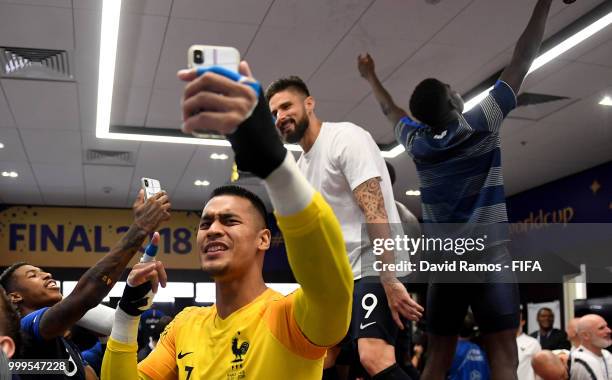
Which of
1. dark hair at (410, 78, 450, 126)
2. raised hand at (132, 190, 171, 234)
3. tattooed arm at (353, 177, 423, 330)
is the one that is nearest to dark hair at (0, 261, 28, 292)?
raised hand at (132, 190, 171, 234)

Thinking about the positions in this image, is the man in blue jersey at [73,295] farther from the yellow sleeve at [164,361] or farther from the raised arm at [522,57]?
the raised arm at [522,57]

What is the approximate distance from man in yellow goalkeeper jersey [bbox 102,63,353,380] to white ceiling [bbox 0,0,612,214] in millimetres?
3166

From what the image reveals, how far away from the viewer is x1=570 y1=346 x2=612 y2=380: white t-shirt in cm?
413

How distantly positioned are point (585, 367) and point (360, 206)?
2551 mm

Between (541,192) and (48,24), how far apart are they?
7.10m

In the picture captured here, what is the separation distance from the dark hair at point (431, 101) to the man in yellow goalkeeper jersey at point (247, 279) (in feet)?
3.26

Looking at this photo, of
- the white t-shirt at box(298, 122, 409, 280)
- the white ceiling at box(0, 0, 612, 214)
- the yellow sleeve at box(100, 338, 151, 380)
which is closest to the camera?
the yellow sleeve at box(100, 338, 151, 380)

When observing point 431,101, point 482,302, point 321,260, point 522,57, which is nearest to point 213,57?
point 321,260

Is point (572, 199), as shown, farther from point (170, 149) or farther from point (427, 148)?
point (427, 148)

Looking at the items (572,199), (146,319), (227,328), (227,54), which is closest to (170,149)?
(146,319)

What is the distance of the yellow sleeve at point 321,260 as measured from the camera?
972 mm

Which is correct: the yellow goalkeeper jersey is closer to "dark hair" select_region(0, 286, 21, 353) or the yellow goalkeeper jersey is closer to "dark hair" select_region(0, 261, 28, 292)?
"dark hair" select_region(0, 286, 21, 353)

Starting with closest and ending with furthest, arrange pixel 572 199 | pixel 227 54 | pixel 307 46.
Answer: pixel 227 54
pixel 307 46
pixel 572 199

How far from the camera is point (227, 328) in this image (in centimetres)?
164
